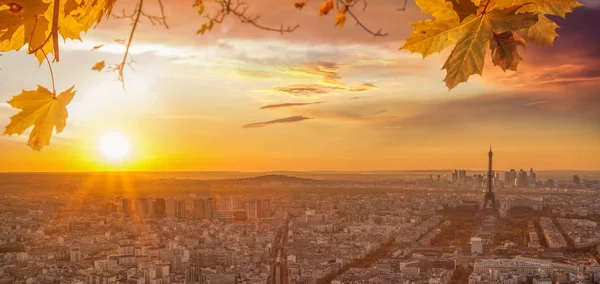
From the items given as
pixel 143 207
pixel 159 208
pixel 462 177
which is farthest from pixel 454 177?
pixel 143 207

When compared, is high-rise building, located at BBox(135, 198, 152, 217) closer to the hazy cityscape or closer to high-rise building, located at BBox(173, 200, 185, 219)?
the hazy cityscape

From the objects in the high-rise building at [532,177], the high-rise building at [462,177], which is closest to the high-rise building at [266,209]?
the high-rise building at [532,177]

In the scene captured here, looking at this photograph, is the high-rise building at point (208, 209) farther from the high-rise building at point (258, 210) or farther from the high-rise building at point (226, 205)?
the high-rise building at point (258, 210)

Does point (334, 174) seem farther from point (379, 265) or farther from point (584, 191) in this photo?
point (379, 265)

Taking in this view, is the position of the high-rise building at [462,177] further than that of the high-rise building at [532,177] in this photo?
Yes

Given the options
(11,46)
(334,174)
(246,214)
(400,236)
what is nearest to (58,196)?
(246,214)
